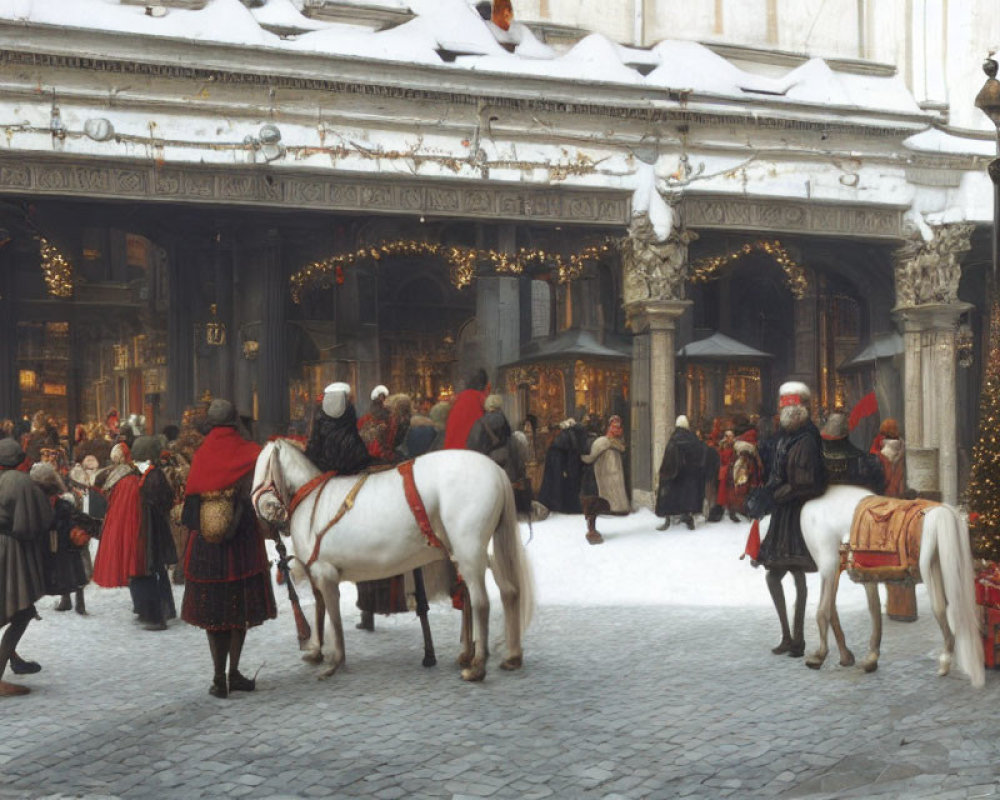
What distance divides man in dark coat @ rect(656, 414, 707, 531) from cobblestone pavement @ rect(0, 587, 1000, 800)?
5.57m

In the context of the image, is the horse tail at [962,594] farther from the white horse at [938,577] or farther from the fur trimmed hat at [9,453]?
the fur trimmed hat at [9,453]

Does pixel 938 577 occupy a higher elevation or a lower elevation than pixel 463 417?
lower

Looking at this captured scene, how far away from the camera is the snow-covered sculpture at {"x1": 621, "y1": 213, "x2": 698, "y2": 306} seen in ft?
56.9

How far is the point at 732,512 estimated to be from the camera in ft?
52.7

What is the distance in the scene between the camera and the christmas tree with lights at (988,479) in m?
8.31

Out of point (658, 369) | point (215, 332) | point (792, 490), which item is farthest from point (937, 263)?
point (215, 332)

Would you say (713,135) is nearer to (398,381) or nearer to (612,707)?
(398,381)

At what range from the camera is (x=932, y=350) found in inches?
737

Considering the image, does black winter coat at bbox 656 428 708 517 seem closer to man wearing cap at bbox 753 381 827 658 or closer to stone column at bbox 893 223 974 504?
stone column at bbox 893 223 974 504

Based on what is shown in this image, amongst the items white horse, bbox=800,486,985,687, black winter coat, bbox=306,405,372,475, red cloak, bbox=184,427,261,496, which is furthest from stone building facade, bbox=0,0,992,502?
white horse, bbox=800,486,985,687

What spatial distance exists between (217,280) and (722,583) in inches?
506

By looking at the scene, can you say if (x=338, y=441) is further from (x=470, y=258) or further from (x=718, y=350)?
(x=718, y=350)

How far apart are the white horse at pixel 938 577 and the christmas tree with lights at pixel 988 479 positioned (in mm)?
571

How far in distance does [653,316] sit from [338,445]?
989 centimetres
